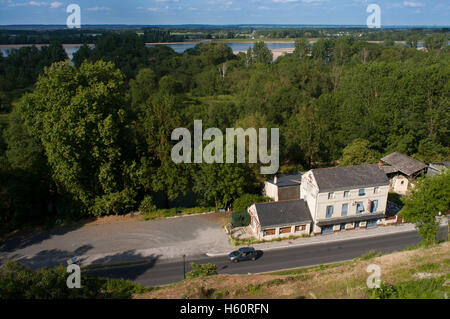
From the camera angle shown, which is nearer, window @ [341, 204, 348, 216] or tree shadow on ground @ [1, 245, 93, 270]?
tree shadow on ground @ [1, 245, 93, 270]

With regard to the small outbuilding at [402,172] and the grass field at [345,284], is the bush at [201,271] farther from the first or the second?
the small outbuilding at [402,172]

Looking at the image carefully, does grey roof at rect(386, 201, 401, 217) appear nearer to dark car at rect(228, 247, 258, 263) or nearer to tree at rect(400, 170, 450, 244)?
tree at rect(400, 170, 450, 244)

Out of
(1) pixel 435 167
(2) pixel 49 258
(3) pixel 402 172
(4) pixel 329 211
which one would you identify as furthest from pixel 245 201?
(1) pixel 435 167

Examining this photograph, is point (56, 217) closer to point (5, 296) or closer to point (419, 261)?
point (5, 296)

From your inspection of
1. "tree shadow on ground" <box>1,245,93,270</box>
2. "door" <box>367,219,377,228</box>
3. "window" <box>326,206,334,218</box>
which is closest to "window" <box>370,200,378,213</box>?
"door" <box>367,219,377,228</box>

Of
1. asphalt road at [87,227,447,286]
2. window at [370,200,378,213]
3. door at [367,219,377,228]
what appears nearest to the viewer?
asphalt road at [87,227,447,286]

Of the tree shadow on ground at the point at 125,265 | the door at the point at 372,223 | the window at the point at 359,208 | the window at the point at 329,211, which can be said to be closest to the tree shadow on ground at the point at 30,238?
the tree shadow on ground at the point at 125,265

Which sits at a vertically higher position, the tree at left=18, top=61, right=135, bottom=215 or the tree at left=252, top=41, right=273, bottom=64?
the tree at left=252, top=41, right=273, bottom=64
